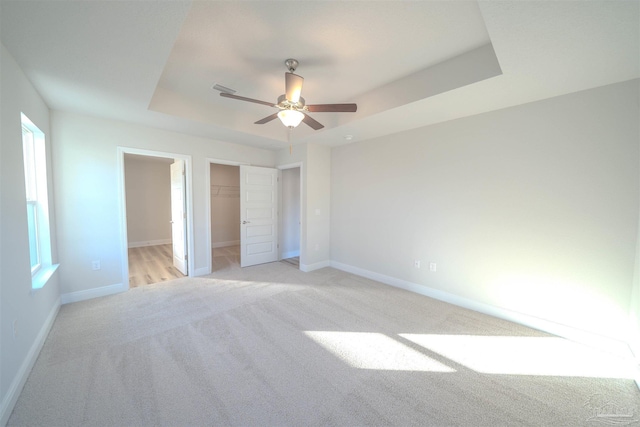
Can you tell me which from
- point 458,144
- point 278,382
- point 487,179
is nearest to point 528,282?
point 487,179

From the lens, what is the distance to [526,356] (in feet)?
6.90

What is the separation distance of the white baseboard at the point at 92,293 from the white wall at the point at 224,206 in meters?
3.18

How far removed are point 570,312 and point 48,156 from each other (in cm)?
597

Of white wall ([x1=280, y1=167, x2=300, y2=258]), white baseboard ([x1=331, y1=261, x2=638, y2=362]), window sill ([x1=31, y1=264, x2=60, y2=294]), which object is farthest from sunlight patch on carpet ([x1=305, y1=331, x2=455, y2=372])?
white wall ([x1=280, y1=167, x2=300, y2=258])

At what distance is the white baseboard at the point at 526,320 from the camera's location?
2.15 metres

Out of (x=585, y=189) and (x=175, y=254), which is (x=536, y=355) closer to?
(x=585, y=189)

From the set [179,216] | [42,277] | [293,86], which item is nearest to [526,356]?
[293,86]

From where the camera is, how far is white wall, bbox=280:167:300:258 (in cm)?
548

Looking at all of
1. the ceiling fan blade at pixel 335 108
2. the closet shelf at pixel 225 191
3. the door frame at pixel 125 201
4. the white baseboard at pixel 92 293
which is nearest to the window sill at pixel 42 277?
the white baseboard at pixel 92 293

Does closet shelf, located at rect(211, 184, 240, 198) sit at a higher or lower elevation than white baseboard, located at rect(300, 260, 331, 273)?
higher

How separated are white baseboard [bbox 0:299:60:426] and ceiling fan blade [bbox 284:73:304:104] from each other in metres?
2.90

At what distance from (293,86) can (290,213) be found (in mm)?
3734

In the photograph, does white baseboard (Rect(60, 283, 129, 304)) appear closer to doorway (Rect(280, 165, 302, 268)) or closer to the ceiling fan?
doorway (Rect(280, 165, 302, 268))

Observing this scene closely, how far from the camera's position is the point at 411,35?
1.94 m
